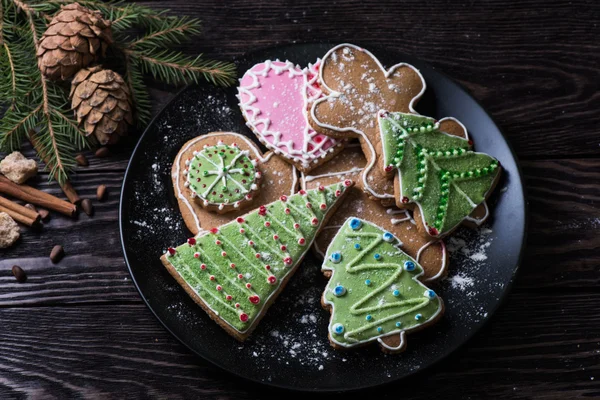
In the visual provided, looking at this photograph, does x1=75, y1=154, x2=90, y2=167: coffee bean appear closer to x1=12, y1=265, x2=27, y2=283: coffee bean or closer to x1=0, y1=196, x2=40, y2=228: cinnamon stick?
x1=0, y1=196, x2=40, y2=228: cinnamon stick

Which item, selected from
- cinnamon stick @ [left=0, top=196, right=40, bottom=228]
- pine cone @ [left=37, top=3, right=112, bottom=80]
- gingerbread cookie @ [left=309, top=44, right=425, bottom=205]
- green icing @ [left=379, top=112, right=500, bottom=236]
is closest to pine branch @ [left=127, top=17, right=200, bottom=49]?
pine cone @ [left=37, top=3, right=112, bottom=80]

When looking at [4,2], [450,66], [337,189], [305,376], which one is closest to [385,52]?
[450,66]

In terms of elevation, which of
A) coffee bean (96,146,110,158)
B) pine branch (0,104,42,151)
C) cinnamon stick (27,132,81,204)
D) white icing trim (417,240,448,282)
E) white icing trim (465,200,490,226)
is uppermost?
white icing trim (465,200,490,226)

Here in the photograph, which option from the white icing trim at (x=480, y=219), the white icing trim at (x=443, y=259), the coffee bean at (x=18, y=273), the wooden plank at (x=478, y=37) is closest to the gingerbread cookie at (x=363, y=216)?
the white icing trim at (x=443, y=259)

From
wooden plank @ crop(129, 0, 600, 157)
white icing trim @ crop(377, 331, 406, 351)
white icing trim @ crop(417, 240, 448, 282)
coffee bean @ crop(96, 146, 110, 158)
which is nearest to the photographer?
white icing trim @ crop(377, 331, 406, 351)

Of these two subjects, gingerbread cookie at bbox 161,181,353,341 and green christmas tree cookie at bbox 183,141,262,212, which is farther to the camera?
green christmas tree cookie at bbox 183,141,262,212

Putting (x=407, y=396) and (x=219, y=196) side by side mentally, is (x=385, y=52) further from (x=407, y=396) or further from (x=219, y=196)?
(x=407, y=396)

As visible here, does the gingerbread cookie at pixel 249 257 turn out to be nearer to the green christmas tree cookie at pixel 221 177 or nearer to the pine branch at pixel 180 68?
the green christmas tree cookie at pixel 221 177
